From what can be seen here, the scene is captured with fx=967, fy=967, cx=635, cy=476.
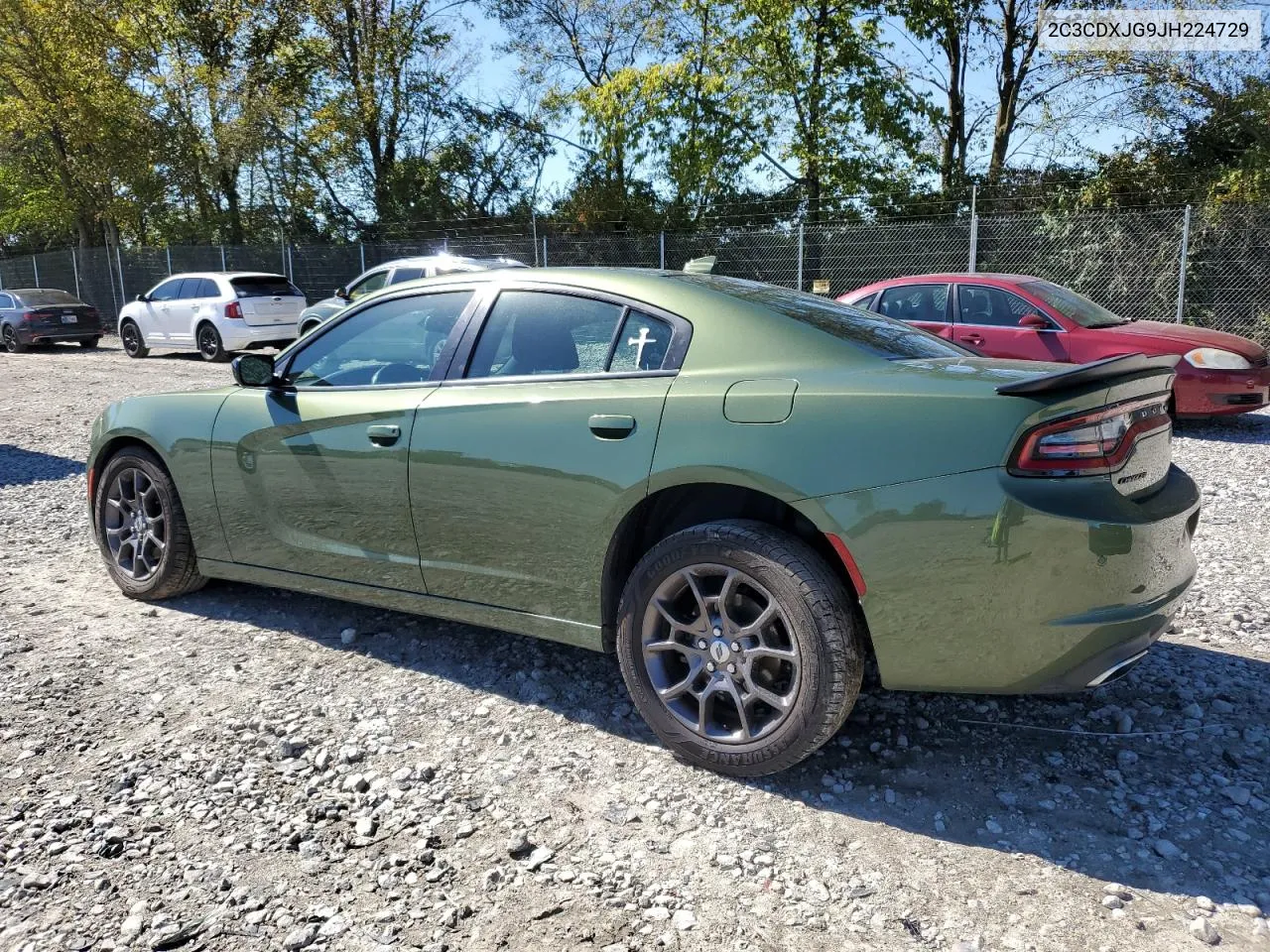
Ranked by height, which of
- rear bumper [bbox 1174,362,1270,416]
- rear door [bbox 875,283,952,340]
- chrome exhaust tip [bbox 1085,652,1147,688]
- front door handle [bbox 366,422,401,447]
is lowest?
chrome exhaust tip [bbox 1085,652,1147,688]

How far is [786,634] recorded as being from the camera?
9.37 feet

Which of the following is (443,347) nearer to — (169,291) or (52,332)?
(169,291)

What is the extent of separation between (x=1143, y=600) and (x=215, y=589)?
4.08 m

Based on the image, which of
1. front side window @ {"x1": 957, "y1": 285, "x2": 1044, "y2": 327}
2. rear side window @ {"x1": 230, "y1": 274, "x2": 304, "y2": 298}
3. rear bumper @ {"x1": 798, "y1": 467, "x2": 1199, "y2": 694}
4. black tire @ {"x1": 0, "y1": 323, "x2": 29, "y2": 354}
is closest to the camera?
rear bumper @ {"x1": 798, "y1": 467, "x2": 1199, "y2": 694}

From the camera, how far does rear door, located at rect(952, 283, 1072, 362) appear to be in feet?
30.6

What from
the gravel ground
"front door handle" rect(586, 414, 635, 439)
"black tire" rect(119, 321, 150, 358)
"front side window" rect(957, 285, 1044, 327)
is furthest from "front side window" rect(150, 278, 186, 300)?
"front door handle" rect(586, 414, 635, 439)

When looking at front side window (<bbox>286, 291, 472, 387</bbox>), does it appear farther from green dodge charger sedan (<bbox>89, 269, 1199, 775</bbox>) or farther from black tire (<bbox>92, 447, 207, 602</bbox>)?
black tire (<bbox>92, 447, 207, 602</bbox>)

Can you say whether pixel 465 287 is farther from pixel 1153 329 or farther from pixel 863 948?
pixel 1153 329

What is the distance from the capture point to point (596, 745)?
3211 millimetres

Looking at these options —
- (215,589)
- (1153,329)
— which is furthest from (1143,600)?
(1153,329)

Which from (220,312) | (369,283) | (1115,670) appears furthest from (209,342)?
(1115,670)

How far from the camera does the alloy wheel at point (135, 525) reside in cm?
451

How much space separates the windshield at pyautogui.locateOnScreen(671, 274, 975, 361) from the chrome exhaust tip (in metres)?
1.10

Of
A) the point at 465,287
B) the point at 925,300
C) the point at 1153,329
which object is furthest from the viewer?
the point at 925,300
